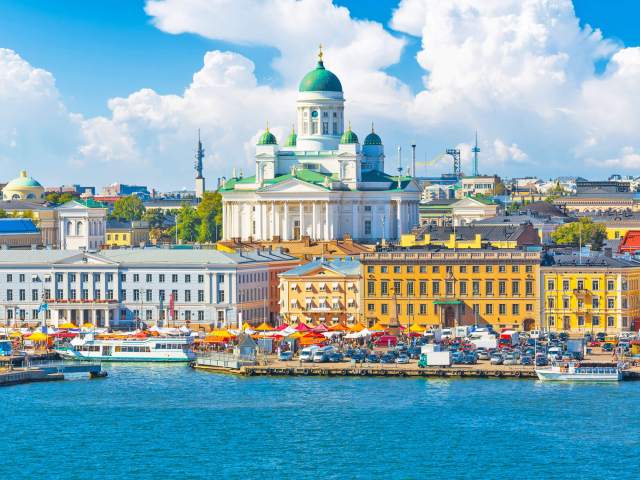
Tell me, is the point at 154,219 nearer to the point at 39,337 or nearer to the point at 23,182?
the point at 23,182

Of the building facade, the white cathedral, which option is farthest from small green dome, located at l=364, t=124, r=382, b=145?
the building facade

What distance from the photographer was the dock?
81.1 metres

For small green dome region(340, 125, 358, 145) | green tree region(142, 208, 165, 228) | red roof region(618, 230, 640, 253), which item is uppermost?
small green dome region(340, 125, 358, 145)

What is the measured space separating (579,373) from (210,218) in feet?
276

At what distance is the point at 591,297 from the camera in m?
93.1

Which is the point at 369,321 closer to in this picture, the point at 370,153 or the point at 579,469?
the point at 579,469

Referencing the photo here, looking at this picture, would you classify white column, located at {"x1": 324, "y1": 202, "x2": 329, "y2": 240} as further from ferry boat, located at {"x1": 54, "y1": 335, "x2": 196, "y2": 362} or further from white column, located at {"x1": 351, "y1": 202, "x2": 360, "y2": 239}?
ferry boat, located at {"x1": 54, "y1": 335, "x2": 196, "y2": 362}

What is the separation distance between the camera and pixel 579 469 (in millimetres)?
60969

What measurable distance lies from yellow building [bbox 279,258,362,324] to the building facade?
2.29 meters

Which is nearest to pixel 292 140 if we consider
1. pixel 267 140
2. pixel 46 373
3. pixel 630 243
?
pixel 267 140

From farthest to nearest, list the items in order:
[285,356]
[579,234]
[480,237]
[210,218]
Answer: [210,218] < [579,234] < [480,237] < [285,356]

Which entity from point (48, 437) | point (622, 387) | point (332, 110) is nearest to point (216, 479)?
point (48, 437)

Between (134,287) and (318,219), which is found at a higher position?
(318,219)

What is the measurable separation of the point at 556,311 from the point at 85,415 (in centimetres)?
2874
